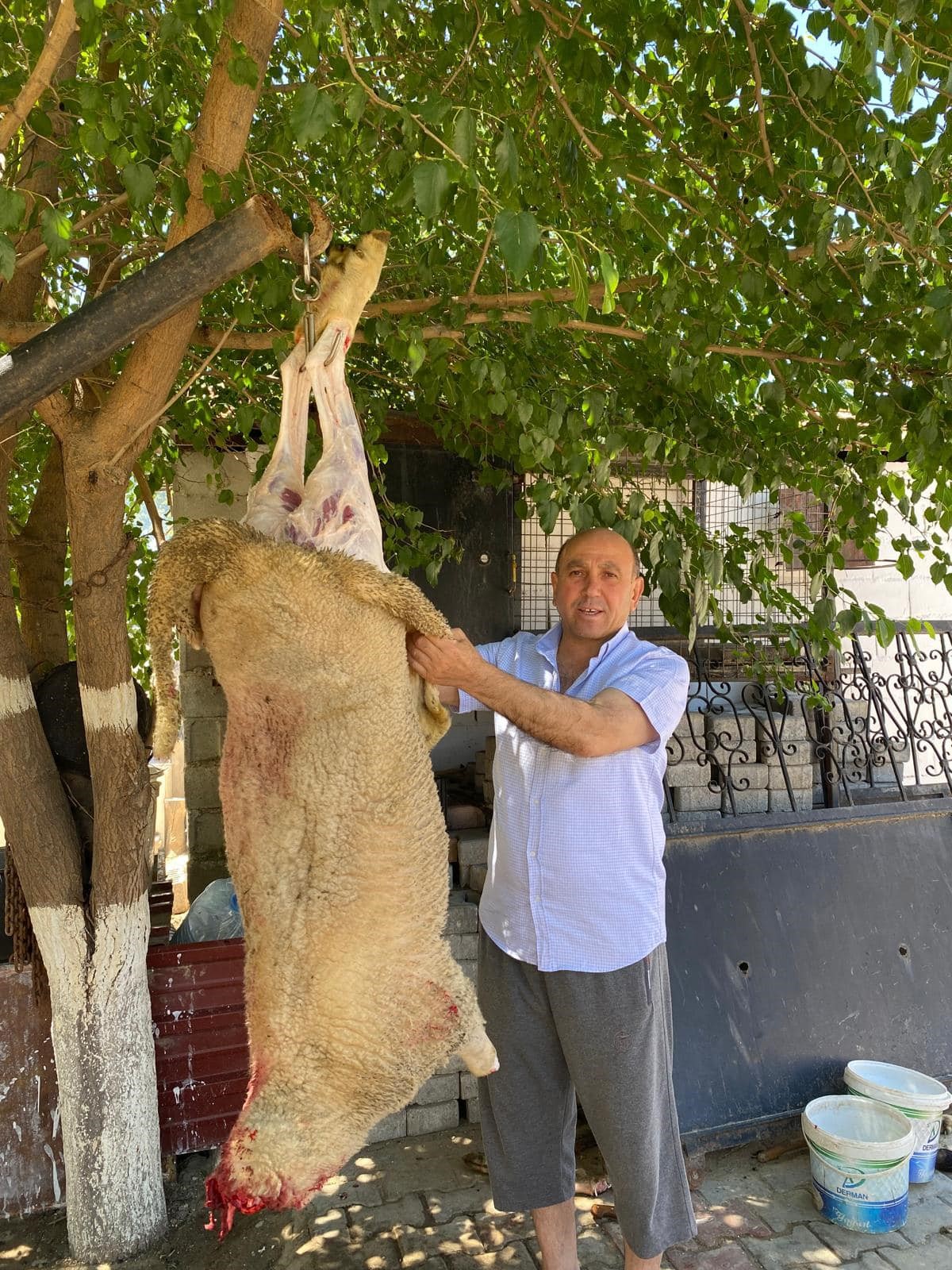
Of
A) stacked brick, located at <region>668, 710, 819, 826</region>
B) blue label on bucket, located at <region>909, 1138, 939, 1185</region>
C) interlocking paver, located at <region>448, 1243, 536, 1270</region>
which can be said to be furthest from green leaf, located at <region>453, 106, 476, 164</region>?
blue label on bucket, located at <region>909, 1138, 939, 1185</region>

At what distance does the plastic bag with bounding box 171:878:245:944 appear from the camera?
158 inches

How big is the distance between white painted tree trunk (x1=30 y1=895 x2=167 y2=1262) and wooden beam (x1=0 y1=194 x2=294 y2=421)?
7.13 feet

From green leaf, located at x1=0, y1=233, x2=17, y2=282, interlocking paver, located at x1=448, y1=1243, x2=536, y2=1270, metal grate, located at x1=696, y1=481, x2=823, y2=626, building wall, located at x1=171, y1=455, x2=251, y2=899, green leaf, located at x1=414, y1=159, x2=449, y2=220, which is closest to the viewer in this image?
green leaf, located at x1=414, y1=159, x2=449, y2=220

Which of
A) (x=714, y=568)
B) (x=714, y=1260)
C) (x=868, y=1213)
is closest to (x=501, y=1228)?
(x=714, y=1260)

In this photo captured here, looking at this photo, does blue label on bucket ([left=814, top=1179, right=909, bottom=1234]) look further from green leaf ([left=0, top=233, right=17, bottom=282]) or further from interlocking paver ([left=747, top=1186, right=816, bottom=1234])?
green leaf ([left=0, top=233, right=17, bottom=282])

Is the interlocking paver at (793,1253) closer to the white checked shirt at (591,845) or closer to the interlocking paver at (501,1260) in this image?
the interlocking paver at (501,1260)

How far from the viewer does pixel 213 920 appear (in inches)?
159

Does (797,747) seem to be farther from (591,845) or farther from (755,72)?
(755,72)

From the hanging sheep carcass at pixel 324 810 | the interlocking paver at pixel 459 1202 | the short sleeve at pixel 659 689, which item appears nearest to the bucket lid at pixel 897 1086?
the interlocking paver at pixel 459 1202

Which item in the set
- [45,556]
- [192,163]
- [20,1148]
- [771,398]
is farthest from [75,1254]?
[771,398]

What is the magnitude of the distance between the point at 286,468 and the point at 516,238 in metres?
0.63

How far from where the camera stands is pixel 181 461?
5059 mm

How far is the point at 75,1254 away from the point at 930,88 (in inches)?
187

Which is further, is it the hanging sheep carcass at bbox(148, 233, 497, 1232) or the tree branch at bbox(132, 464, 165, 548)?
the tree branch at bbox(132, 464, 165, 548)
